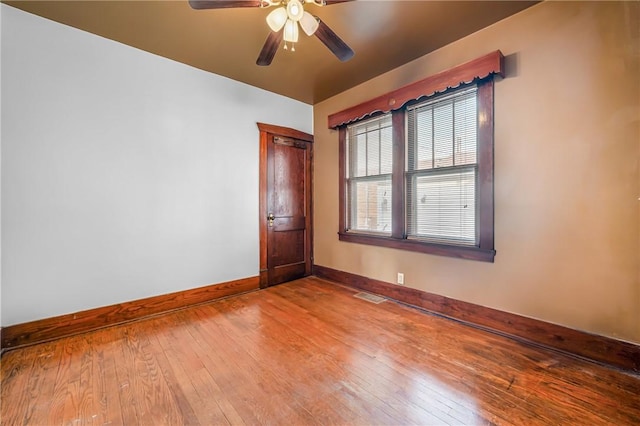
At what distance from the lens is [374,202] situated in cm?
350

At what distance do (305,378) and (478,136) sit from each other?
257cm

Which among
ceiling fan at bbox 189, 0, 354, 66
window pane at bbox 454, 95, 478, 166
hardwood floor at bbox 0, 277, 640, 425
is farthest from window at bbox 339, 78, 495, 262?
ceiling fan at bbox 189, 0, 354, 66

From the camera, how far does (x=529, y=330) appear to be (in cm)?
221

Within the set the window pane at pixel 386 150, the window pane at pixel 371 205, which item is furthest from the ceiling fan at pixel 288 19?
the window pane at pixel 371 205

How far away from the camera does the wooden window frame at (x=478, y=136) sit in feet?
7.93

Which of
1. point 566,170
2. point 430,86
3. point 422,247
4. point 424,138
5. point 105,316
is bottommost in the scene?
point 105,316

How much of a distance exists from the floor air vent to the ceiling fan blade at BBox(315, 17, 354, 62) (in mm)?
2613

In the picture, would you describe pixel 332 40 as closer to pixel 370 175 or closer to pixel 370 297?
pixel 370 175

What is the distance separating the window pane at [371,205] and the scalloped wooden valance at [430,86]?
2.86ft

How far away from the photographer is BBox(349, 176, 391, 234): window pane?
3346 millimetres

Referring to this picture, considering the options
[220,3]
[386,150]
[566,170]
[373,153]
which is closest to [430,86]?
[386,150]

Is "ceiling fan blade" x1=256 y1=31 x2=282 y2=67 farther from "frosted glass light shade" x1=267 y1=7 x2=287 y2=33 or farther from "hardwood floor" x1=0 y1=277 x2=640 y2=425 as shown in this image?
"hardwood floor" x1=0 y1=277 x2=640 y2=425

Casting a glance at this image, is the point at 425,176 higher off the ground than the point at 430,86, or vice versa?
the point at 430,86

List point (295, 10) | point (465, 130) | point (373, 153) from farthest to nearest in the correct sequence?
point (373, 153), point (465, 130), point (295, 10)
